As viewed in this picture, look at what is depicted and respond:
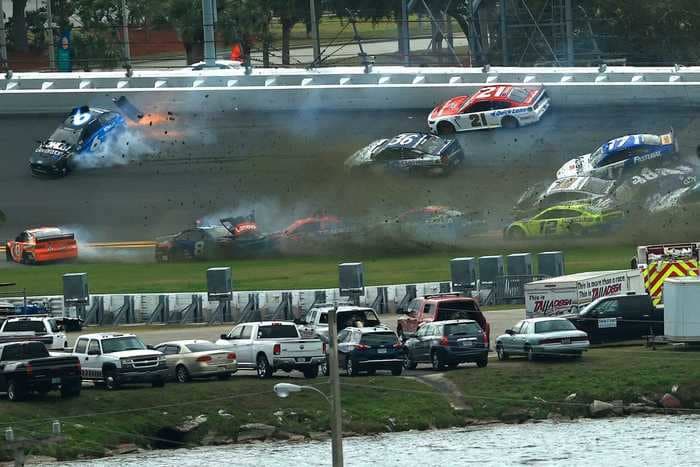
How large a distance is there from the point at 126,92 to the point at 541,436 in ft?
106

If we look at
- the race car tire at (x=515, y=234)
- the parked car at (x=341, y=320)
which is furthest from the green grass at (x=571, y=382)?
the race car tire at (x=515, y=234)

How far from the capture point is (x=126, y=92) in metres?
67.8

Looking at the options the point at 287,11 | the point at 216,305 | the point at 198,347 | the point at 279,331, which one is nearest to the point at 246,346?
the point at 279,331

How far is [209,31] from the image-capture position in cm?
7081

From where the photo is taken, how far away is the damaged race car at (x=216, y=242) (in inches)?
2584

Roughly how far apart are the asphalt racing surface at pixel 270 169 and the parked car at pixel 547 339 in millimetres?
22974

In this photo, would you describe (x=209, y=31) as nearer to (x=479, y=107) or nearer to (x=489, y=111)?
(x=479, y=107)

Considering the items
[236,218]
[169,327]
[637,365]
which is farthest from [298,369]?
[236,218]

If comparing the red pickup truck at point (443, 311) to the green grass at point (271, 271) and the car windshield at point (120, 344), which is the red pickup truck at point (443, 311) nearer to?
the car windshield at point (120, 344)

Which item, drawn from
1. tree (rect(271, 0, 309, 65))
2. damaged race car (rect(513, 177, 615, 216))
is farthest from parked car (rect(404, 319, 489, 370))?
tree (rect(271, 0, 309, 65))

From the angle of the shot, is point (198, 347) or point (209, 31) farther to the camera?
point (209, 31)

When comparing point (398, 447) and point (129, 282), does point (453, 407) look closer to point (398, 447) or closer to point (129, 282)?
point (398, 447)

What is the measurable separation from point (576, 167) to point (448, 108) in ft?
18.2

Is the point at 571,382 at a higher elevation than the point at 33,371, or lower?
lower
